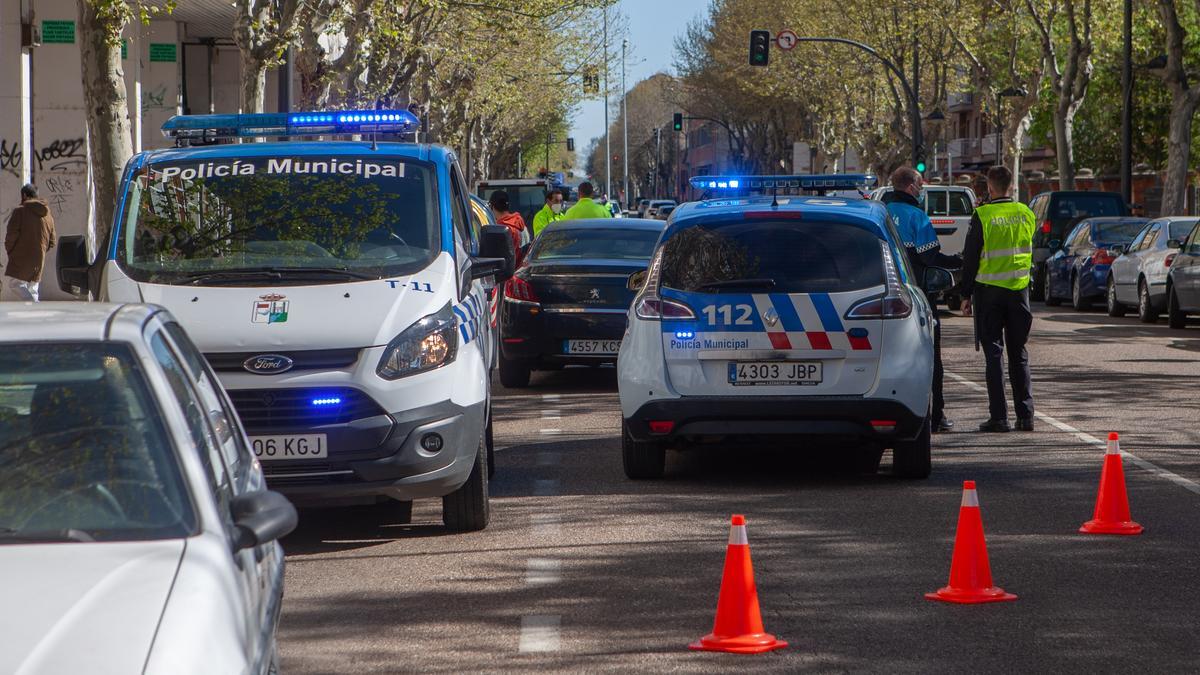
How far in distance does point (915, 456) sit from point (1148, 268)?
649 inches

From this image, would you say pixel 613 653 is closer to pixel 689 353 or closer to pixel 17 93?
pixel 689 353

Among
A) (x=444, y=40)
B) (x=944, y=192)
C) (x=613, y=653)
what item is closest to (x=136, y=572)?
(x=613, y=653)

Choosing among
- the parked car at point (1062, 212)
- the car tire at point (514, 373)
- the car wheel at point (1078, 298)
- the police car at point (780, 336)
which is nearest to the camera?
the police car at point (780, 336)

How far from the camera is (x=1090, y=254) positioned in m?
29.0

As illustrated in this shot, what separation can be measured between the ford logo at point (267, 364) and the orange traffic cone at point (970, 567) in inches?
117

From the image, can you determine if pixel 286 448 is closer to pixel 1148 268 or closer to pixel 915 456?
pixel 915 456

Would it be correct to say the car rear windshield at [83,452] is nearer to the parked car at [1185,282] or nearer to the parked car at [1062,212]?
the parked car at [1185,282]

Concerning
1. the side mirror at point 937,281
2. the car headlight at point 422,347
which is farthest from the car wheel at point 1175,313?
the car headlight at point 422,347

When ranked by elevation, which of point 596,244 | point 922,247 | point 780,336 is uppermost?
point 922,247

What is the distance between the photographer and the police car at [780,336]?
32.5 feet

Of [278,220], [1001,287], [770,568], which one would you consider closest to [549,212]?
[1001,287]

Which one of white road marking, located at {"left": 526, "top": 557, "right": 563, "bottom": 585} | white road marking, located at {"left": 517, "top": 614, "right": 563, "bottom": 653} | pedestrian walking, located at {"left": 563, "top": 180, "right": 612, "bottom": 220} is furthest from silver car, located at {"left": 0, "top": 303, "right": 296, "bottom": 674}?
pedestrian walking, located at {"left": 563, "top": 180, "right": 612, "bottom": 220}

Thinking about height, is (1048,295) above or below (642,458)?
below

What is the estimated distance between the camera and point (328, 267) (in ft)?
28.6
